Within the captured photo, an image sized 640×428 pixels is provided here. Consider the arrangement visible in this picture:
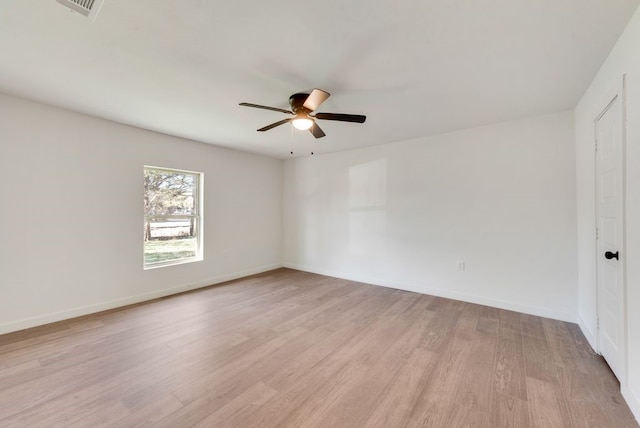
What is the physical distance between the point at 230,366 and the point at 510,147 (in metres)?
4.02

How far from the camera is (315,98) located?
2250 mm

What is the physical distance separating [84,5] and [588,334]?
15.7 feet

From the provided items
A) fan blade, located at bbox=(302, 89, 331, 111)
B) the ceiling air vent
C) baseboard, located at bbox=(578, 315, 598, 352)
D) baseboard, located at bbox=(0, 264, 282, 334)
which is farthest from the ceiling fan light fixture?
baseboard, located at bbox=(578, 315, 598, 352)

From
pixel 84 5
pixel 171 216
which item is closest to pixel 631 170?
pixel 84 5

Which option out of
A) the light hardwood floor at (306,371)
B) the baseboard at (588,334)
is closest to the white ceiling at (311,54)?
the baseboard at (588,334)

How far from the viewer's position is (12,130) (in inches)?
107

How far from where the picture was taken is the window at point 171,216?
3.87 metres

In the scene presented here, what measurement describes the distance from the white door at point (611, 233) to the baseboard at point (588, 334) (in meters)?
0.12

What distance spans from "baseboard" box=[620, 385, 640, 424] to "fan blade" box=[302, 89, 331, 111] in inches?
115

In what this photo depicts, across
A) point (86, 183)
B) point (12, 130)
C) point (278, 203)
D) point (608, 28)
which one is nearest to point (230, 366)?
point (86, 183)

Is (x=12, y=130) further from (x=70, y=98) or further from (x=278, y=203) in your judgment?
(x=278, y=203)

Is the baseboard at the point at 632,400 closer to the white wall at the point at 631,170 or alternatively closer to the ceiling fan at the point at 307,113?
the white wall at the point at 631,170

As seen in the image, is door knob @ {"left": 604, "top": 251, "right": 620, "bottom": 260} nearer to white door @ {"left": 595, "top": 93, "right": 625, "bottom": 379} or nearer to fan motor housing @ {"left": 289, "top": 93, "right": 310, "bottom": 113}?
white door @ {"left": 595, "top": 93, "right": 625, "bottom": 379}

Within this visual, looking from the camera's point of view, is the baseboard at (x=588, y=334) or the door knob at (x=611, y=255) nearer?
the door knob at (x=611, y=255)
